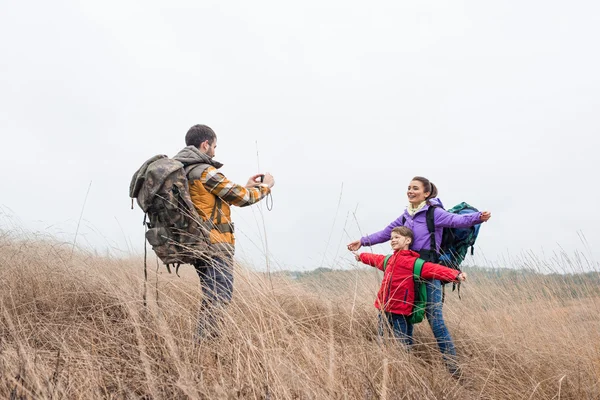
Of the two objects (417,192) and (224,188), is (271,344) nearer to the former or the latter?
(224,188)

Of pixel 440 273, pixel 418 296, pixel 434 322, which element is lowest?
pixel 434 322

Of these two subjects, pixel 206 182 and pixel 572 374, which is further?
pixel 206 182

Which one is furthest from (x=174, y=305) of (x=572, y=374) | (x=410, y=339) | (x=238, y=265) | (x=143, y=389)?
(x=572, y=374)

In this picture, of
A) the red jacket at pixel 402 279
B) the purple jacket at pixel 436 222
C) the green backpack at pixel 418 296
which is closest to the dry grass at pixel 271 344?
the green backpack at pixel 418 296

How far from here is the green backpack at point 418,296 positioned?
3.42m

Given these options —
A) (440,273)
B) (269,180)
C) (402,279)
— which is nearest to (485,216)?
(440,273)

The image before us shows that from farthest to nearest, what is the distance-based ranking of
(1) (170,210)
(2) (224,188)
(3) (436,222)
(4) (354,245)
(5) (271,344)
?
(4) (354,245)
(3) (436,222)
(2) (224,188)
(1) (170,210)
(5) (271,344)

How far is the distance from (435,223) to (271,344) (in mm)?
1771

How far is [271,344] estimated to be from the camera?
2.46m

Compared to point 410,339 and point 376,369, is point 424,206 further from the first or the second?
point 376,369

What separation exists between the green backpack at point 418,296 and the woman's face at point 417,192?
1.74ft

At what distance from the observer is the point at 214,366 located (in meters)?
2.15

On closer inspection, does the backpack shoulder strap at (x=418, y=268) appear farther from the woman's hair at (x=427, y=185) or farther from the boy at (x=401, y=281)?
the woman's hair at (x=427, y=185)

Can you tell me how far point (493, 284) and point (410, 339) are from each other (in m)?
2.19
